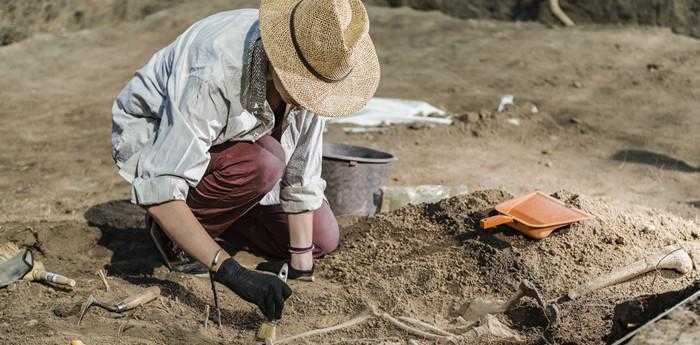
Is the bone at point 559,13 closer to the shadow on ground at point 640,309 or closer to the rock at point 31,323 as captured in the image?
the shadow on ground at point 640,309

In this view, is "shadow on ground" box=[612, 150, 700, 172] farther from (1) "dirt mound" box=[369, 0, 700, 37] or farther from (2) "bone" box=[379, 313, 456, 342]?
(2) "bone" box=[379, 313, 456, 342]

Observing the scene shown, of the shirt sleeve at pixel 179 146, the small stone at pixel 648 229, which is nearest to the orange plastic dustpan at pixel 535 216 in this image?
the small stone at pixel 648 229

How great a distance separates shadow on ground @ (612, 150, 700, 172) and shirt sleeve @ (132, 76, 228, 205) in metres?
3.17

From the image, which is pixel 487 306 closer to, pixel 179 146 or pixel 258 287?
pixel 258 287

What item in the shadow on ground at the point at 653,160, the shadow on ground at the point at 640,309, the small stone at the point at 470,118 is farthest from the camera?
the small stone at the point at 470,118

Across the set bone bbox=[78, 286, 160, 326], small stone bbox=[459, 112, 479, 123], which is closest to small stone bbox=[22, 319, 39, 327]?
bone bbox=[78, 286, 160, 326]

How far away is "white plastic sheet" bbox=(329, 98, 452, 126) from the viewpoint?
6.22 meters

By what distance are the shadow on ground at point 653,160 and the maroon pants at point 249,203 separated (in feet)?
7.47

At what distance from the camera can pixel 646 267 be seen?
3.67m

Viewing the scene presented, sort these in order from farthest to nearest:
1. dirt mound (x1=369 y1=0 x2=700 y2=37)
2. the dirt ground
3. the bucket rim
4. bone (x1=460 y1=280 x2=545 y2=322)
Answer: dirt mound (x1=369 y1=0 x2=700 y2=37), the bucket rim, the dirt ground, bone (x1=460 y1=280 x2=545 y2=322)

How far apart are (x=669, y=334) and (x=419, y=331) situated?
0.92 metres

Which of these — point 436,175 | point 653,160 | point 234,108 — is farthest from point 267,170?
point 653,160

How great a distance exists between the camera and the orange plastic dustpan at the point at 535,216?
390 centimetres

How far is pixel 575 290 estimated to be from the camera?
3.44 meters
